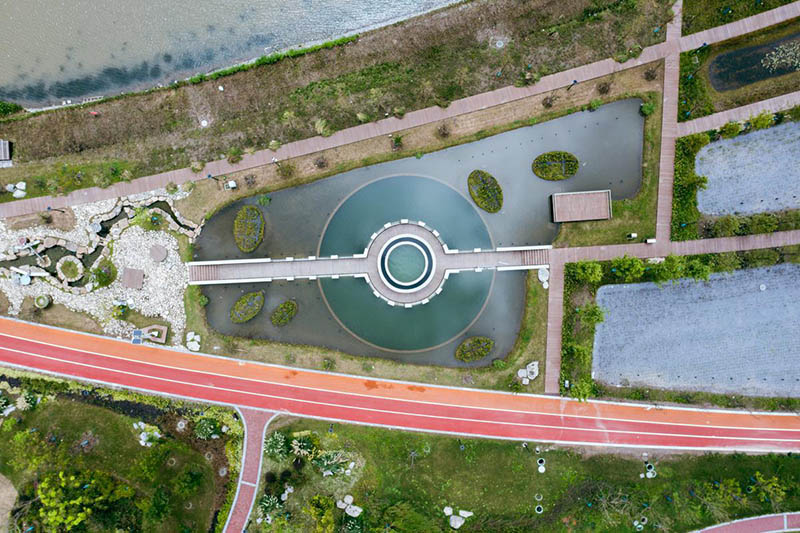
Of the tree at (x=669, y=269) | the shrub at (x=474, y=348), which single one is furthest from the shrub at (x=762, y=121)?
the shrub at (x=474, y=348)

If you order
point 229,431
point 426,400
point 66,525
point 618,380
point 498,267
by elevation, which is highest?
point 498,267

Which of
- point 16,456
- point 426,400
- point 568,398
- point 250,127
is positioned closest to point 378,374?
point 426,400

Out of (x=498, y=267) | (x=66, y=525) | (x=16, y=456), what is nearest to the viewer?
(x=66, y=525)

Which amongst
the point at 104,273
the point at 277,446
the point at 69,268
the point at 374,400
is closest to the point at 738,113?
the point at 374,400

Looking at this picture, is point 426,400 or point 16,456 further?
point 426,400

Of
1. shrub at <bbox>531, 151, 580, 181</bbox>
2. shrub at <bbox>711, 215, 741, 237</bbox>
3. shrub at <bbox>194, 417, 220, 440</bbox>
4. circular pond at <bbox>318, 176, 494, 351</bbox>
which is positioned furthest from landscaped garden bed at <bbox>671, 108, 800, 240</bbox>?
shrub at <bbox>194, 417, 220, 440</bbox>

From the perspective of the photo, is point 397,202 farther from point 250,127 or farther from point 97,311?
point 97,311

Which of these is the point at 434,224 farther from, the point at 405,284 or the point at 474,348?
the point at 474,348

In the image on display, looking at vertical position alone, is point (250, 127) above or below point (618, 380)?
above

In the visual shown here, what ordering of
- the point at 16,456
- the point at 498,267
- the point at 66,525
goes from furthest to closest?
the point at 498,267, the point at 16,456, the point at 66,525
